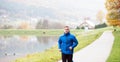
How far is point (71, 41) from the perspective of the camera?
53.5 ft

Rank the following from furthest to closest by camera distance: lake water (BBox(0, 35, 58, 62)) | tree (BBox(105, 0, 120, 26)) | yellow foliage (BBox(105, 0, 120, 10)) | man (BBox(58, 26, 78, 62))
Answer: tree (BBox(105, 0, 120, 26)) < yellow foliage (BBox(105, 0, 120, 10)) < lake water (BBox(0, 35, 58, 62)) < man (BBox(58, 26, 78, 62))

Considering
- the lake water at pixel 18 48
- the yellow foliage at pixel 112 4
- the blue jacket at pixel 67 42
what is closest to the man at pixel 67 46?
the blue jacket at pixel 67 42

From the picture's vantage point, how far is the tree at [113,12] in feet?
159

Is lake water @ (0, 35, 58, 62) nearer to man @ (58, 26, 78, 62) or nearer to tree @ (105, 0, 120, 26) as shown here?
tree @ (105, 0, 120, 26)

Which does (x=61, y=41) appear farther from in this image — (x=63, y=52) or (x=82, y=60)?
(x=82, y=60)

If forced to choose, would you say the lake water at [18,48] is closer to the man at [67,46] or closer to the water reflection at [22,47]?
the water reflection at [22,47]

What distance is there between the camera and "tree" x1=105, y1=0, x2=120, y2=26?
4856 cm

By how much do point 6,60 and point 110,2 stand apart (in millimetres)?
18256

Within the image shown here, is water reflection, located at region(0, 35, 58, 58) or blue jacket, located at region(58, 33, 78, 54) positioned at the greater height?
blue jacket, located at region(58, 33, 78, 54)

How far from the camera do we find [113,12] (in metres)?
50.6

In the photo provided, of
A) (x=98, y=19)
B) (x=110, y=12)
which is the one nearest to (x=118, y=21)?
(x=110, y=12)

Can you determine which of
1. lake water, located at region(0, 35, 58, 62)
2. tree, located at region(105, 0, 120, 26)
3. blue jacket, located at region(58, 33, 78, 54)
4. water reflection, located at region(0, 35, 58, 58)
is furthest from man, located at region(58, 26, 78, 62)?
tree, located at region(105, 0, 120, 26)

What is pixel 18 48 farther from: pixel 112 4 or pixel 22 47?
pixel 112 4

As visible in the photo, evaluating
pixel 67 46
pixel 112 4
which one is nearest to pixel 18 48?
pixel 112 4
